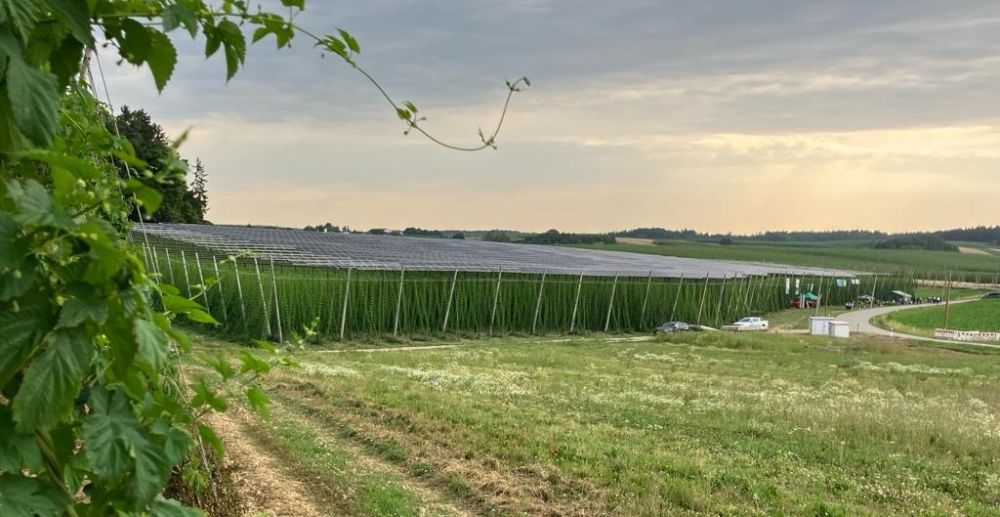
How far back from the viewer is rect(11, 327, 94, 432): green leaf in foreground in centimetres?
109

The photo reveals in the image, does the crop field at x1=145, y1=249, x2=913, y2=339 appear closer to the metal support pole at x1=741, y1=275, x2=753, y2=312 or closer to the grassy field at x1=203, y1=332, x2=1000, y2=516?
the metal support pole at x1=741, y1=275, x2=753, y2=312

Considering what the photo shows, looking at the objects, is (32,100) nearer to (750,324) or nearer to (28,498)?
(28,498)

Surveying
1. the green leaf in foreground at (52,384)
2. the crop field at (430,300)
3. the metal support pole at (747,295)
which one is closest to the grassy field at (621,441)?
the green leaf in foreground at (52,384)

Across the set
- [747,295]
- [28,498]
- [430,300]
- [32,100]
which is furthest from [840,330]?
[32,100]

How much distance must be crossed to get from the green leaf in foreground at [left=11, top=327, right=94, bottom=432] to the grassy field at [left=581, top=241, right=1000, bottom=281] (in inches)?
3367

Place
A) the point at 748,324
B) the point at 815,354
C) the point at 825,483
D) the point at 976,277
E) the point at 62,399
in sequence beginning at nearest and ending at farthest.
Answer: the point at 62,399
the point at 825,483
the point at 815,354
the point at 748,324
the point at 976,277

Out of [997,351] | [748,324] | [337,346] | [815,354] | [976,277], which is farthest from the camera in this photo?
[976,277]

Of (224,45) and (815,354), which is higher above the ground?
(224,45)

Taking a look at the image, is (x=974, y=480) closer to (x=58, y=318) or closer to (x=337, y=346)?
(x=58, y=318)

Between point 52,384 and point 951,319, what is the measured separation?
2370 inches

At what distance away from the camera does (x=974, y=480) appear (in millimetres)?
8719

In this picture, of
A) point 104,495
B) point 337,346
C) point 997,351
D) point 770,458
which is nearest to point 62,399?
point 104,495

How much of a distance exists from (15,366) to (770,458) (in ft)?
30.5

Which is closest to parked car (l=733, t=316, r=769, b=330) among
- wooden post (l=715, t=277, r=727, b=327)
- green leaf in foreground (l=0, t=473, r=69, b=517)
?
wooden post (l=715, t=277, r=727, b=327)
